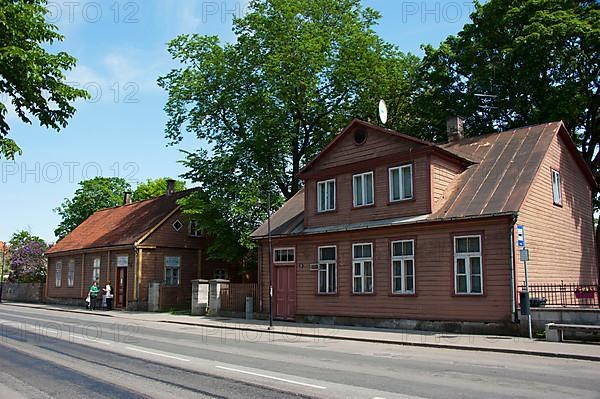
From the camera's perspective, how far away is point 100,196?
6675 centimetres

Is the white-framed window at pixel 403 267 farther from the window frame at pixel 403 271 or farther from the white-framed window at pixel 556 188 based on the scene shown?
the white-framed window at pixel 556 188

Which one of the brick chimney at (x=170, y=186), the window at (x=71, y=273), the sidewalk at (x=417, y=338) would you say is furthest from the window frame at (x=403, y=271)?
the window at (x=71, y=273)

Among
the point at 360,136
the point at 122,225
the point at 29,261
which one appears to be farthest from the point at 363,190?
the point at 29,261

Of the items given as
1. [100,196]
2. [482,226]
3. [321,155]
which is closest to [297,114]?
[321,155]

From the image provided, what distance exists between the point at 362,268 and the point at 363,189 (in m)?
3.12

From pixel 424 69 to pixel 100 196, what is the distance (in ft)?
149

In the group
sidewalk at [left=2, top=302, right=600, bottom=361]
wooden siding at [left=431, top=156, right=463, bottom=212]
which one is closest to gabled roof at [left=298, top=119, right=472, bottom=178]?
wooden siding at [left=431, top=156, right=463, bottom=212]

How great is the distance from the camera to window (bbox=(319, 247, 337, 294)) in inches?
913

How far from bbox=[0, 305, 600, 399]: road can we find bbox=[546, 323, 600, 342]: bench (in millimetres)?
2606

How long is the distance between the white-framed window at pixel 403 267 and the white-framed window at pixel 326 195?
12.8 ft

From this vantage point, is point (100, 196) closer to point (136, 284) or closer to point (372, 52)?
point (136, 284)

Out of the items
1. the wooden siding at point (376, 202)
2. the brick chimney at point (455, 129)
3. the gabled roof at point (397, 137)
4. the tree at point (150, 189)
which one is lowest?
the wooden siding at point (376, 202)

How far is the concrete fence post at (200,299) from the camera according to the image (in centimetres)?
2927

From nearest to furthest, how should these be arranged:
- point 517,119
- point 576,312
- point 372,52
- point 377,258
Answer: point 576,312 → point 377,258 → point 517,119 → point 372,52
